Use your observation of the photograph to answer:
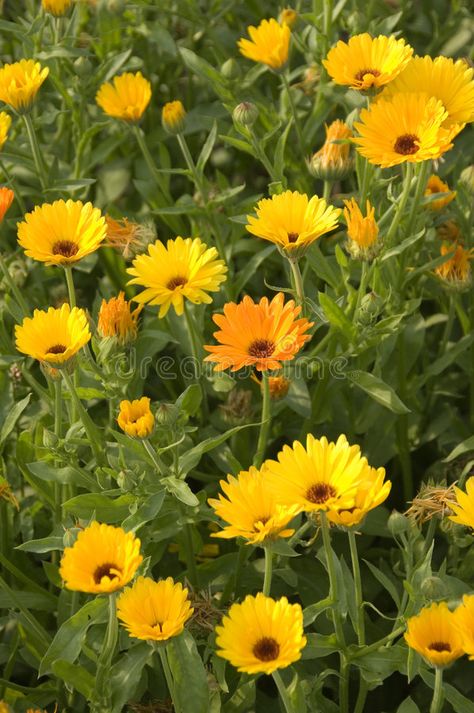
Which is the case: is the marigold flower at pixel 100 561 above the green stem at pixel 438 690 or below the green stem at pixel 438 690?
above

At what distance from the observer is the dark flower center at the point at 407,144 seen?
178 centimetres

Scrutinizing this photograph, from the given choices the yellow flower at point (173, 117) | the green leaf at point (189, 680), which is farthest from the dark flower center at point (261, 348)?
the yellow flower at point (173, 117)

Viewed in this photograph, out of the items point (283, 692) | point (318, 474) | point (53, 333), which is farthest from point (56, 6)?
point (283, 692)

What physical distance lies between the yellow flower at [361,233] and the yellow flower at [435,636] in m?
0.65

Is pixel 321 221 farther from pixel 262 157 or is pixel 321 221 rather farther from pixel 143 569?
pixel 143 569

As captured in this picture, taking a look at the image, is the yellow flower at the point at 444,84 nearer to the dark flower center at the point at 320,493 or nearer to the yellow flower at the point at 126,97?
the yellow flower at the point at 126,97

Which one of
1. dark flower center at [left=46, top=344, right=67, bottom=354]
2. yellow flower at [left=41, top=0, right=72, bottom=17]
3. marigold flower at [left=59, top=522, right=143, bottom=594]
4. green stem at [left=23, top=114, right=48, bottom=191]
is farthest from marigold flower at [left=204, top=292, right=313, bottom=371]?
yellow flower at [left=41, top=0, right=72, bottom=17]

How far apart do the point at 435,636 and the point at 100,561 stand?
46 centimetres

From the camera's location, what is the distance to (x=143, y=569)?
160cm

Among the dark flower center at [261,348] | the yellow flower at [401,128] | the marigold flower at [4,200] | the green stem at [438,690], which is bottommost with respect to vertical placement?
the green stem at [438,690]

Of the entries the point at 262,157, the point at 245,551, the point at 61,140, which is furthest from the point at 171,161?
the point at 245,551

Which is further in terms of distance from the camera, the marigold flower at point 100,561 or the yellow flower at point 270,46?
the yellow flower at point 270,46

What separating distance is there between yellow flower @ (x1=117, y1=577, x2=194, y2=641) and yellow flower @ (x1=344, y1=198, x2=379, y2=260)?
0.68 metres

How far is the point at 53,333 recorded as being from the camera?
1.65m
